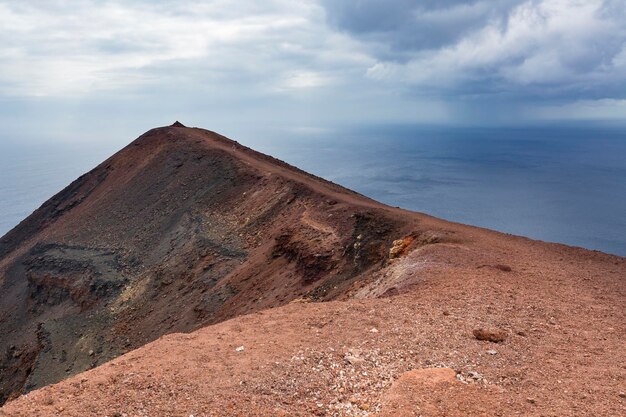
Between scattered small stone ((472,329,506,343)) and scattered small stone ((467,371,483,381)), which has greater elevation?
scattered small stone ((472,329,506,343))

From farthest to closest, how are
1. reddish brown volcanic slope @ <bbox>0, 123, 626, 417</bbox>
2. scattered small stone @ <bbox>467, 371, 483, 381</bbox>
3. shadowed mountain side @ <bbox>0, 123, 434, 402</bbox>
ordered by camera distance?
shadowed mountain side @ <bbox>0, 123, 434, 402</bbox>, scattered small stone @ <bbox>467, 371, 483, 381</bbox>, reddish brown volcanic slope @ <bbox>0, 123, 626, 417</bbox>

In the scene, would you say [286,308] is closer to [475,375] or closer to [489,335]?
[489,335]

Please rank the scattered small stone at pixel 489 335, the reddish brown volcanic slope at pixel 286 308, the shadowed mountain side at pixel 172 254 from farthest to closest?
the shadowed mountain side at pixel 172 254
the scattered small stone at pixel 489 335
the reddish brown volcanic slope at pixel 286 308

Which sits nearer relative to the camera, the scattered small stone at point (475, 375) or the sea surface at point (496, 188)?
the scattered small stone at point (475, 375)

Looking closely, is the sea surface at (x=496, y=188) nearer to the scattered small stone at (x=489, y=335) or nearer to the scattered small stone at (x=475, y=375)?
the scattered small stone at (x=489, y=335)

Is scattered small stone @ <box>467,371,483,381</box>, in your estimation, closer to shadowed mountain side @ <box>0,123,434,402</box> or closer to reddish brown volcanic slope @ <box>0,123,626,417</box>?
reddish brown volcanic slope @ <box>0,123,626,417</box>

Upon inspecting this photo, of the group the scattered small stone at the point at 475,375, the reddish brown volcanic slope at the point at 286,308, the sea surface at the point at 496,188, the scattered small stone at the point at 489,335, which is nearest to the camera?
the reddish brown volcanic slope at the point at 286,308

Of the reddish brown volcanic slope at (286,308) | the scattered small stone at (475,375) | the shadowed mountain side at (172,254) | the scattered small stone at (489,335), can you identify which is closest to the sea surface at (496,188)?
the shadowed mountain side at (172,254)

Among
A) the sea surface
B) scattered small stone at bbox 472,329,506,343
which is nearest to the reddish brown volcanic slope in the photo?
scattered small stone at bbox 472,329,506,343

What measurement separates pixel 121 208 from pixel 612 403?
1421 inches

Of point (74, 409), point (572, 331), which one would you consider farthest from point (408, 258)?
point (74, 409)

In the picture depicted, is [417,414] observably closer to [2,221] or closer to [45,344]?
[45,344]

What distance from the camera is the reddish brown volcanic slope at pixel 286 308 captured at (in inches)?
314

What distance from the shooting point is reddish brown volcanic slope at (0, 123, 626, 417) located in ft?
26.2
